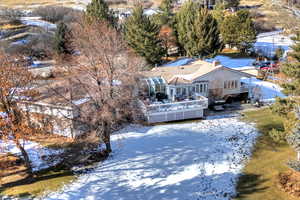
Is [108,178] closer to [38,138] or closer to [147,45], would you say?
[38,138]

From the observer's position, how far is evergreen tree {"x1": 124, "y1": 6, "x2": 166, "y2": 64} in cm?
3569

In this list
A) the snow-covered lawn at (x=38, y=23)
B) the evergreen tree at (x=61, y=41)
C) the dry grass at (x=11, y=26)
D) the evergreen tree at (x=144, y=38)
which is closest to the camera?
the evergreen tree at (x=144, y=38)

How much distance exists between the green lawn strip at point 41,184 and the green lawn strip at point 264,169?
10.2m

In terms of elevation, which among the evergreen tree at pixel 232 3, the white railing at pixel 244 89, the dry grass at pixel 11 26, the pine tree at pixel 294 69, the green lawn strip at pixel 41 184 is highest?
the evergreen tree at pixel 232 3

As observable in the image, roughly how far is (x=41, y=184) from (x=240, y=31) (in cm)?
3921

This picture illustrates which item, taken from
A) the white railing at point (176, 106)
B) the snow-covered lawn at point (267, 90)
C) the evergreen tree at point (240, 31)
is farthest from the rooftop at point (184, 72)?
the evergreen tree at point (240, 31)

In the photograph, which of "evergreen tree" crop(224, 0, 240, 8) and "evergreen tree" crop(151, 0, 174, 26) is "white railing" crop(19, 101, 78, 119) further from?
"evergreen tree" crop(224, 0, 240, 8)

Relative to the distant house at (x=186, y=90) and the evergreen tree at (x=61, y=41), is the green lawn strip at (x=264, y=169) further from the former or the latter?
the evergreen tree at (x=61, y=41)

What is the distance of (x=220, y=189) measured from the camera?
568 inches

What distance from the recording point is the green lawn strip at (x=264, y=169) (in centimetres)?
1389

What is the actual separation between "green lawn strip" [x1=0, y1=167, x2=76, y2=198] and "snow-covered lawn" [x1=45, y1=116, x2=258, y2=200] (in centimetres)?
73

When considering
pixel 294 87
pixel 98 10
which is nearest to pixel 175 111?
pixel 294 87

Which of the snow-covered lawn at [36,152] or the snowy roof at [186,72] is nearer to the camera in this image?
the snow-covered lawn at [36,152]

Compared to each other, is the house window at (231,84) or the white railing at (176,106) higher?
the house window at (231,84)
